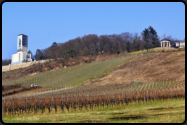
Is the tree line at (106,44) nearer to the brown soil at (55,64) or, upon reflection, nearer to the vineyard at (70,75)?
the brown soil at (55,64)

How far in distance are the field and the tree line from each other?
36.0m

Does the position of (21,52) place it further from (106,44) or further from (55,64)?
(106,44)

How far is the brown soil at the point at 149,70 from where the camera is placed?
55.2 meters

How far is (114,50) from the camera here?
115 meters

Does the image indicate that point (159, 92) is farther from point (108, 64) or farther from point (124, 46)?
point (124, 46)

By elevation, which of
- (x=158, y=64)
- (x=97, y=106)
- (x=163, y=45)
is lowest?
(x=97, y=106)

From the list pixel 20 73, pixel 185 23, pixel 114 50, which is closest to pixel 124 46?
pixel 114 50

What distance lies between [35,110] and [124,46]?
323 feet

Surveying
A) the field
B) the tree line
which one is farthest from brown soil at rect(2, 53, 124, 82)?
the field

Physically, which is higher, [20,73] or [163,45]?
[163,45]

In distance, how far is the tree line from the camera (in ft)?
373

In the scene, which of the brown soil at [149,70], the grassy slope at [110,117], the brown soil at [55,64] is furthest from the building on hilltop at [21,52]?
the grassy slope at [110,117]

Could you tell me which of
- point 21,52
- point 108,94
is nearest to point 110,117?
point 108,94

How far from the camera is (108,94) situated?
89.1ft
